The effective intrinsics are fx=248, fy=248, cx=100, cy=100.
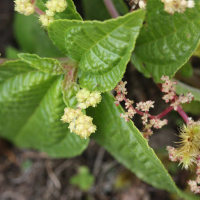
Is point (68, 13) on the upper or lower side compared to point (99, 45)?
upper

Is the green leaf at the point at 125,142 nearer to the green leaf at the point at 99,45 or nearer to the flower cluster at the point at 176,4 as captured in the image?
the green leaf at the point at 99,45

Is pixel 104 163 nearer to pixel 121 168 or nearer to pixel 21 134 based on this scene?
pixel 121 168

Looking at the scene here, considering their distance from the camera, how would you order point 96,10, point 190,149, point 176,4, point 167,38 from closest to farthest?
point 176,4
point 190,149
point 167,38
point 96,10

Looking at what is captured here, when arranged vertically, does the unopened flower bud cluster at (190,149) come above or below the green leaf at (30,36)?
below

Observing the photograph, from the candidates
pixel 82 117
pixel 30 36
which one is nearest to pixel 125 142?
pixel 82 117

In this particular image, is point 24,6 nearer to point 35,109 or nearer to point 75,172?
point 35,109

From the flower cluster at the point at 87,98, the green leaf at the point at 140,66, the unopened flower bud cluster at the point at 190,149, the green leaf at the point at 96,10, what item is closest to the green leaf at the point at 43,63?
the flower cluster at the point at 87,98
